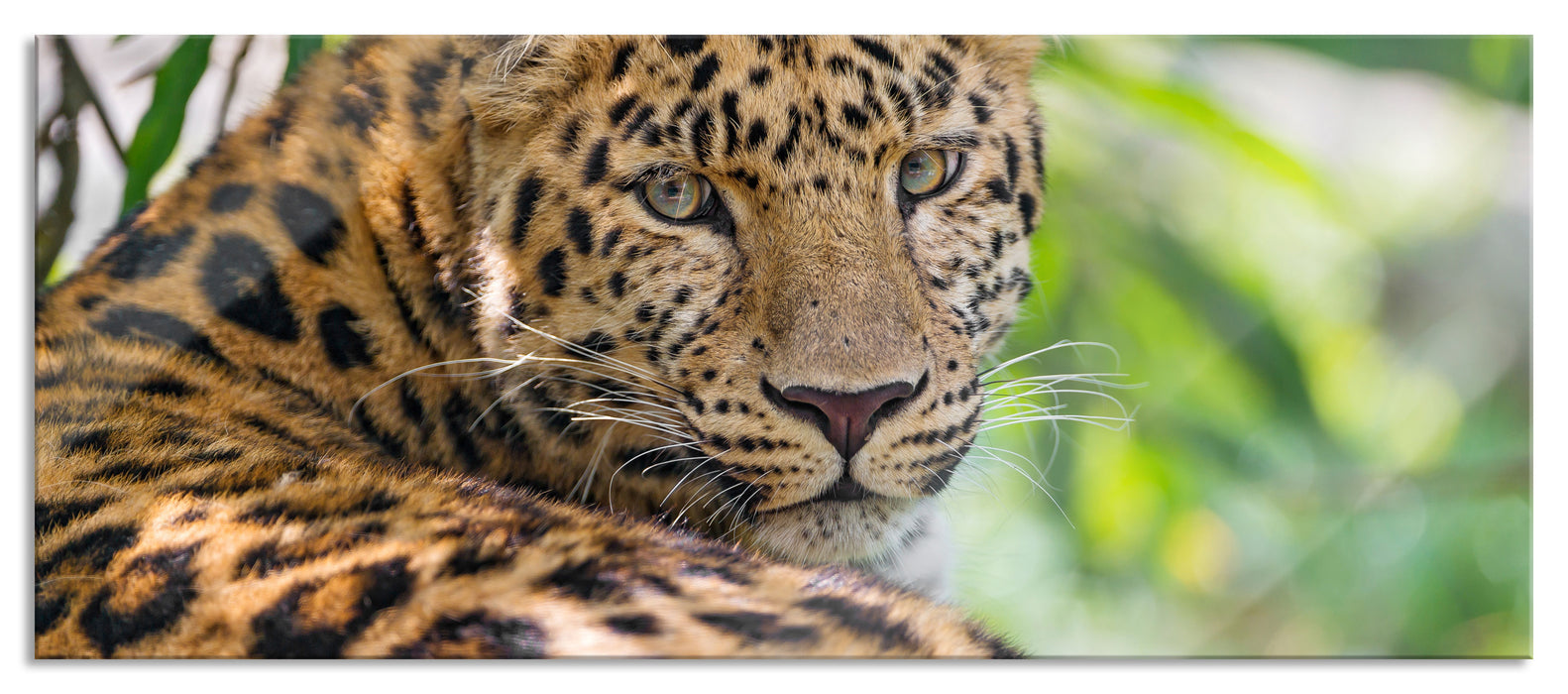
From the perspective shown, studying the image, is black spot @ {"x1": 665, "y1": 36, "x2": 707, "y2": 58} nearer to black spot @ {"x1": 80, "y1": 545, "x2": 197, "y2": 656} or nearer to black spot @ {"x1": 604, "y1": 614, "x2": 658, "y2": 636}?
black spot @ {"x1": 604, "y1": 614, "x2": 658, "y2": 636}

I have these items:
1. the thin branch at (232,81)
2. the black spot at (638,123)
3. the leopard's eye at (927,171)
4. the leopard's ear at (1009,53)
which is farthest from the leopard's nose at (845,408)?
the thin branch at (232,81)

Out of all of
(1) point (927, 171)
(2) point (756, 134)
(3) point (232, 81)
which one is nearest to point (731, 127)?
(2) point (756, 134)

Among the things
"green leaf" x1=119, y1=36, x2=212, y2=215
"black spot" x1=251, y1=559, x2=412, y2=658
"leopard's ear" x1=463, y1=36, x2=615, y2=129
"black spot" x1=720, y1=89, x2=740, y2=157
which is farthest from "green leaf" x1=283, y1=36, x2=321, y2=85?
"black spot" x1=251, y1=559, x2=412, y2=658

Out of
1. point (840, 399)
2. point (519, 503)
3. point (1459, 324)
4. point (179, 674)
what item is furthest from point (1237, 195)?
point (179, 674)

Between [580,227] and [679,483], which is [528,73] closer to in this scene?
[580,227]

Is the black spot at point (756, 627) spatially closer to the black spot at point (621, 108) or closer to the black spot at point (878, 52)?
the black spot at point (621, 108)
